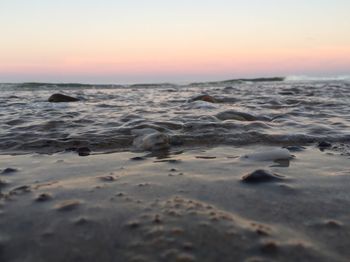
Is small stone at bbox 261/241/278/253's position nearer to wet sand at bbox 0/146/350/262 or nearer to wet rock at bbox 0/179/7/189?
wet sand at bbox 0/146/350/262

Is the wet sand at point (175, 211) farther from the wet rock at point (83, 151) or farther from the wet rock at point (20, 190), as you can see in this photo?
the wet rock at point (83, 151)

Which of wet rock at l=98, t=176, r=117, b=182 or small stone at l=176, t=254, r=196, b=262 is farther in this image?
wet rock at l=98, t=176, r=117, b=182

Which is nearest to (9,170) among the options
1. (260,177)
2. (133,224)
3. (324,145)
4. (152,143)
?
(152,143)

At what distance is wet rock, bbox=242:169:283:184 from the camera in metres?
2.46

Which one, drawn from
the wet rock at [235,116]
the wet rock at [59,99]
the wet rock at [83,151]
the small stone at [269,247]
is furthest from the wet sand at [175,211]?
the wet rock at [59,99]

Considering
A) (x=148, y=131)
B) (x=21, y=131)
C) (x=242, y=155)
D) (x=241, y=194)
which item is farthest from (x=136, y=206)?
(x=21, y=131)

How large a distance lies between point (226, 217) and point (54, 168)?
1.59m

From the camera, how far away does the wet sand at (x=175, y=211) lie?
154 cm

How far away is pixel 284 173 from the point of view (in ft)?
8.82

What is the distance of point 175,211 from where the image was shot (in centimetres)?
196

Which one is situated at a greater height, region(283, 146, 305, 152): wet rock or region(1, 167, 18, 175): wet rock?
region(283, 146, 305, 152): wet rock

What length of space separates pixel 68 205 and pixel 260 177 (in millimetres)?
1167

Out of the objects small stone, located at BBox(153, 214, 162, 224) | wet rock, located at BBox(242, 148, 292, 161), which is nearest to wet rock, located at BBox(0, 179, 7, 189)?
small stone, located at BBox(153, 214, 162, 224)

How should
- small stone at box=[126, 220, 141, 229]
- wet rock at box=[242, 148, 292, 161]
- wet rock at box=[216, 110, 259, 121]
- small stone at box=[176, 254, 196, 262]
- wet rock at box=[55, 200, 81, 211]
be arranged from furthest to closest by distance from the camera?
wet rock at box=[216, 110, 259, 121] → wet rock at box=[242, 148, 292, 161] → wet rock at box=[55, 200, 81, 211] → small stone at box=[126, 220, 141, 229] → small stone at box=[176, 254, 196, 262]
